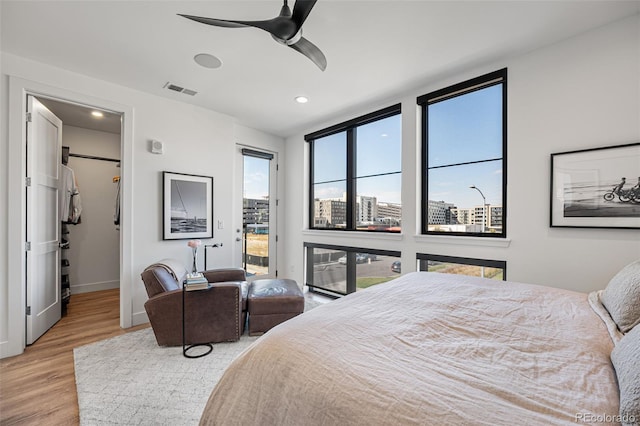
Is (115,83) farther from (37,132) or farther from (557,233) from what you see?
(557,233)

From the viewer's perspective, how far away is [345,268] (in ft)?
13.5

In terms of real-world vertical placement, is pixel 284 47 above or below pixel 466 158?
above

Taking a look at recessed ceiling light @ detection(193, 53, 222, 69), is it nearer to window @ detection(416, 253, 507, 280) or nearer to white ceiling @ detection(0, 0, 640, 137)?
white ceiling @ detection(0, 0, 640, 137)

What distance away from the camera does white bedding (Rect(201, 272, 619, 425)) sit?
0.72 metres

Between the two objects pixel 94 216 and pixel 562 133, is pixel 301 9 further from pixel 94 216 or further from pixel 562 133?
pixel 94 216

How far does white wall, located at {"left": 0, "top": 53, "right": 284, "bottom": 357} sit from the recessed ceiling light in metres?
0.97

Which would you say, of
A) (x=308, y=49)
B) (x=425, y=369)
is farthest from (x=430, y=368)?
(x=308, y=49)

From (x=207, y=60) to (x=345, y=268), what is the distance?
10.3 feet

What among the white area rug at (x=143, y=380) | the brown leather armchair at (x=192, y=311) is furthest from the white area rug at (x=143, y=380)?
the brown leather armchair at (x=192, y=311)

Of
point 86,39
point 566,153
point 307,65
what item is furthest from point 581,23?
point 86,39

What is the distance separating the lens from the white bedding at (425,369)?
717 mm

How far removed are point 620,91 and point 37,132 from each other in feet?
17.0

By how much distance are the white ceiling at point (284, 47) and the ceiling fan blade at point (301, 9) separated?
1.53 feet

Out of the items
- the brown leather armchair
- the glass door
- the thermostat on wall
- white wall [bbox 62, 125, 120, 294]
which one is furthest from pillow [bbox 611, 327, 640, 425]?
white wall [bbox 62, 125, 120, 294]
